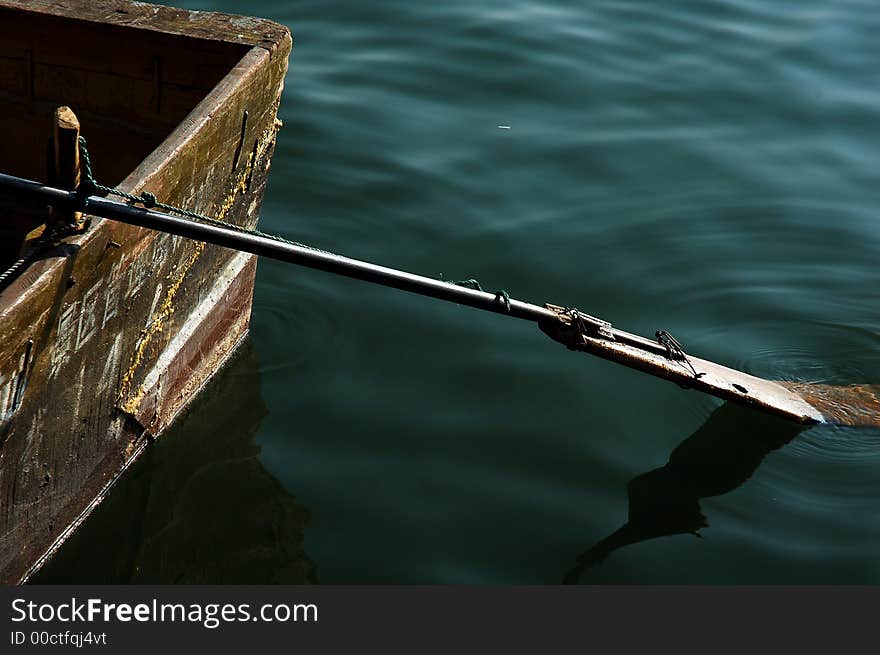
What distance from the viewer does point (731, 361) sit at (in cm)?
518

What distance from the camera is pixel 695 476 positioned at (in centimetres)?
465

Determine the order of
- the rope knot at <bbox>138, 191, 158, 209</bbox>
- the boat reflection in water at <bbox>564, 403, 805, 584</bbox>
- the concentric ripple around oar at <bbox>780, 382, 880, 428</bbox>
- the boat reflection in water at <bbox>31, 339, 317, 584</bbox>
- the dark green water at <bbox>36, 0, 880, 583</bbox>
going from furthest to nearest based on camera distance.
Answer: the concentric ripple around oar at <bbox>780, 382, 880, 428</bbox> < the boat reflection in water at <bbox>564, 403, 805, 584</bbox> < the dark green water at <bbox>36, 0, 880, 583</bbox> < the boat reflection in water at <bbox>31, 339, 317, 584</bbox> < the rope knot at <bbox>138, 191, 158, 209</bbox>

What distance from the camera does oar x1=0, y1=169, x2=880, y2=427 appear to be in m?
3.27

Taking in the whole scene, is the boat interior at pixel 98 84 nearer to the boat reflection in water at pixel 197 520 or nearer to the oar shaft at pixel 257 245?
the boat reflection in water at pixel 197 520

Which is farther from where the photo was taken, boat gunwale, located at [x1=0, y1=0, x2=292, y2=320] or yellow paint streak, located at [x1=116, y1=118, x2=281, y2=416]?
yellow paint streak, located at [x1=116, y1=118, x2=281, y2=416]

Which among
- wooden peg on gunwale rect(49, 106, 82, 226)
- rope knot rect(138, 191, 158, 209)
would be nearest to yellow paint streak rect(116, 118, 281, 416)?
rope knot rect(138, 191, 158, 209)

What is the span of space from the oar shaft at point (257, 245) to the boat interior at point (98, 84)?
1.31 meters

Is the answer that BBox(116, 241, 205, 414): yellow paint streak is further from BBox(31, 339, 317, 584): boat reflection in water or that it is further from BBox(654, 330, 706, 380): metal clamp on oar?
BBox(654, 330, 706, 380): metal clamp on oar

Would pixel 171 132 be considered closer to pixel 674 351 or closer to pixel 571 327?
pixel 571 327

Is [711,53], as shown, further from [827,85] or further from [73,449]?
[73,449]

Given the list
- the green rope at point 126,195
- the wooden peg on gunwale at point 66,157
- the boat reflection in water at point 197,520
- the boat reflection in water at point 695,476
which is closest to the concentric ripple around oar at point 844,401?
the boat reflection in water at point 695,476

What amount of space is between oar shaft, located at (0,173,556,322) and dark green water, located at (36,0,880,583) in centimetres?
104

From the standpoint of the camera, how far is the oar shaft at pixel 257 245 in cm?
322

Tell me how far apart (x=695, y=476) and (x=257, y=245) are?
226 centimetres
